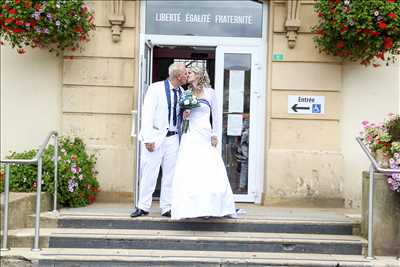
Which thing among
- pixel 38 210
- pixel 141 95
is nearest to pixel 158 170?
pixel 141 95

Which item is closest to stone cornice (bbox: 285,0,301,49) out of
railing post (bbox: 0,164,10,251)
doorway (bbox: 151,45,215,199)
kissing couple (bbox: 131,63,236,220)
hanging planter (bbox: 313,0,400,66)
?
hanging planter (bbox: 313,0,400,66)

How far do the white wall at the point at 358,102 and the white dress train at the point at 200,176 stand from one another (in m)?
2.36

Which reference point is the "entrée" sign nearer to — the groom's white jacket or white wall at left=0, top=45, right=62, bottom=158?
white wall at left=0, top=45, right=62, bottom=158

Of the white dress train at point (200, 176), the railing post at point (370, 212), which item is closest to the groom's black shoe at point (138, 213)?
the white dress train at point (200, 176)

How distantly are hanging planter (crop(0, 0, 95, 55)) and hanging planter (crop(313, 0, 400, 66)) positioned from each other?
3171 mm

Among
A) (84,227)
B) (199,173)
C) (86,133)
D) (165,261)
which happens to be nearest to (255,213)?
(199,173)

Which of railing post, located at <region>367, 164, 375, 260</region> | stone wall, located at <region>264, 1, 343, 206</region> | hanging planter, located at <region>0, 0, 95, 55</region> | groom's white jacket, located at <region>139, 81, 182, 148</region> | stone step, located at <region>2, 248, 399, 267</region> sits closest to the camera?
stone step, located at <region>2, 248, 399, 267</region>

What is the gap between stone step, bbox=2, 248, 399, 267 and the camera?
237 inches

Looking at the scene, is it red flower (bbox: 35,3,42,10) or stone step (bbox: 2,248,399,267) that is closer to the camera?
stone step (bbox: 2,248,399,267)

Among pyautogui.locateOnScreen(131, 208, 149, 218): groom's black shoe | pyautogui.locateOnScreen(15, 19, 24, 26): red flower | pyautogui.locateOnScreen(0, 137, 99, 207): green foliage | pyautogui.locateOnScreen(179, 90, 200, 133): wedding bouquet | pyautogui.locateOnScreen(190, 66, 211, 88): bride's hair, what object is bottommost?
pyautogui.locateOnScreen(131, 208, 149, 218): groom's black shoe

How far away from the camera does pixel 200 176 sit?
647cm

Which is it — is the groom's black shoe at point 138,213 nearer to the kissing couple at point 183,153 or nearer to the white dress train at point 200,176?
the kissing couple at point 183,153

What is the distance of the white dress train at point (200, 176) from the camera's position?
21.1 feet

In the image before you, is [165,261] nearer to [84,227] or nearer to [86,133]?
[84,227]
